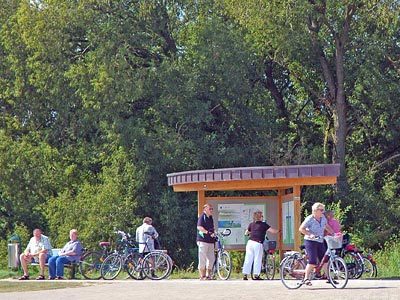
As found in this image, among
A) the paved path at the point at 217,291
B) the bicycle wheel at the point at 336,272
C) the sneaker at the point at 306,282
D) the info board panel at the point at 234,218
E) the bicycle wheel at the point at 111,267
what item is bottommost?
the paved path at the point at 217,291

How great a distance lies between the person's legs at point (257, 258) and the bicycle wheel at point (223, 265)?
40.6 inches

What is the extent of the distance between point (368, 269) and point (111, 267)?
6.22m

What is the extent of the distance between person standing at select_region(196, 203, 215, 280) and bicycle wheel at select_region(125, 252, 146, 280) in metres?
1.72

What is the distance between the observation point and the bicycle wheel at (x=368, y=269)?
22438mm

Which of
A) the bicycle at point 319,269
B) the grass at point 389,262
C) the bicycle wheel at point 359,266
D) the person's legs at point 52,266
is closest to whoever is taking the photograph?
the bicycle at point 319,269

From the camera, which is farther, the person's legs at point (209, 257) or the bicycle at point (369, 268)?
the bicycle at point (369, 268)

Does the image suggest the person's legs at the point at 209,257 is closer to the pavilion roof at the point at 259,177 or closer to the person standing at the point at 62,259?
the pavilion roof at the point at 259,177

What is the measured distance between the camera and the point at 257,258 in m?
20.8

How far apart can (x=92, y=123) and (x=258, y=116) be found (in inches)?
233

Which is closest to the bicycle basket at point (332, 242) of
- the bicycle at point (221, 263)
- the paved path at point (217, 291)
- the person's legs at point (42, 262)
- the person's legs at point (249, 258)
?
the paved path at point (217, 291)

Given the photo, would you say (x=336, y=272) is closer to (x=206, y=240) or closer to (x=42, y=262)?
(x=206, y=240)

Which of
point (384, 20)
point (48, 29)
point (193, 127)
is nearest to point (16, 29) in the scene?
point (48, 29)

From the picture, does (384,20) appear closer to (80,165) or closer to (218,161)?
(218,161)

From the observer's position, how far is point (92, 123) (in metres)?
33.5
